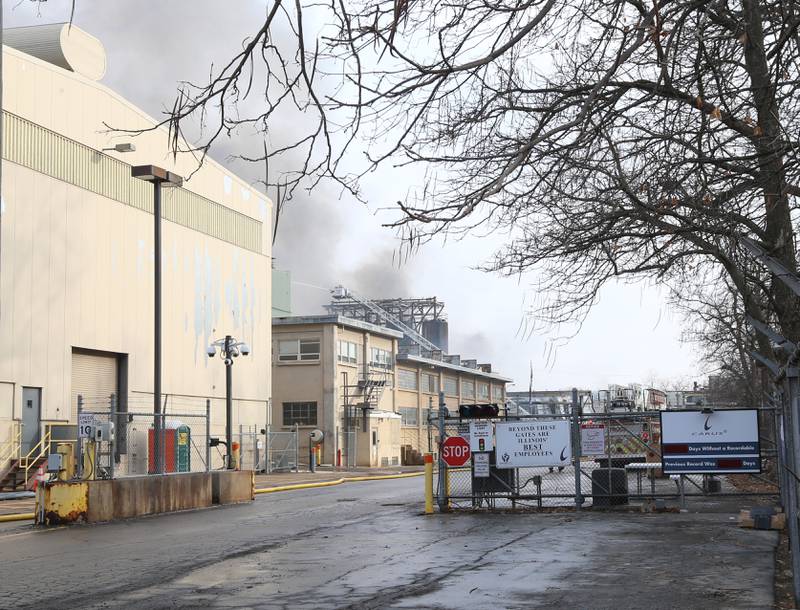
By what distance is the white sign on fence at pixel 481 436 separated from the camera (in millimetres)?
21516

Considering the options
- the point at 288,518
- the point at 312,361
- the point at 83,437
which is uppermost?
the point at 312,361

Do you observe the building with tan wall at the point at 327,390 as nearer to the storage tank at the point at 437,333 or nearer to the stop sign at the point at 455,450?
the stop sign at the point at 455,450

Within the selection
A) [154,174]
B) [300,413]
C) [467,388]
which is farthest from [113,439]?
[467,388]

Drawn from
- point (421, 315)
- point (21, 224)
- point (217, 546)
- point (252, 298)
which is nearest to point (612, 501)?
point (217, 546)

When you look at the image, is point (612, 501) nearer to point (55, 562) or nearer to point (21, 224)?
point (55, 562)

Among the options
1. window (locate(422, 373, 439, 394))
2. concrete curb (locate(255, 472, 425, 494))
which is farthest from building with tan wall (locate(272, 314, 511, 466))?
concrete curb (locate(255, 472, 425, 494))

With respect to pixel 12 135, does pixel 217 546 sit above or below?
below

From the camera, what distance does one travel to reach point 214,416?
51000 mm

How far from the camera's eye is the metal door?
36.8 m

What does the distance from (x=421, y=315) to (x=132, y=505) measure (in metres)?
92.6

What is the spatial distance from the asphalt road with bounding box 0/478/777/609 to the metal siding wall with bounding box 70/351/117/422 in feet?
65.0

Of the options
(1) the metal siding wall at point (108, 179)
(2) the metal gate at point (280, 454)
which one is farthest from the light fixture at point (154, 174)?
(2) the metal gate at point (280, 454)

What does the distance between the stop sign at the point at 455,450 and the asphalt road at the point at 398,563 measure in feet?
4.07

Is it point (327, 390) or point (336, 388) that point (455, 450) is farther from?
point (336, 388)
